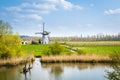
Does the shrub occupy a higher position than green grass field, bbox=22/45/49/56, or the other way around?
the shrub

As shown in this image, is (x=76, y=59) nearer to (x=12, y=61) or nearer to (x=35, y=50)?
(x=12, y=61)

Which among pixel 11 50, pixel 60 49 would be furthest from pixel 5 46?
pixel 60 49

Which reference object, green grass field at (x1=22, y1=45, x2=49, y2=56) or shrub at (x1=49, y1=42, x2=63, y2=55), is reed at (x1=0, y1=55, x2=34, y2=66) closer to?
shrub at (x1=49, y1=42, x2=63, y2=55)

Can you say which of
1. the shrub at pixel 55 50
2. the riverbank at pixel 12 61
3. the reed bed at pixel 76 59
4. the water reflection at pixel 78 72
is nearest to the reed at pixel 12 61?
the riverbank at pixel 12 61

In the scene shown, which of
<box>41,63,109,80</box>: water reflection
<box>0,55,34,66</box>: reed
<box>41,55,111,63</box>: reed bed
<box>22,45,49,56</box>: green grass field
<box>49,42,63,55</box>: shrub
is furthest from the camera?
<box>22,45,49,56</box>: green grass field

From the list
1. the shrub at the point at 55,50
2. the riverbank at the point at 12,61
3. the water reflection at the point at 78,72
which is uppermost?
the shrub at the point at 55,50

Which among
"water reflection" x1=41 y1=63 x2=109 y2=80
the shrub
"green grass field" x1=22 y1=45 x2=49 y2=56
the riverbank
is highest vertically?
the shrub

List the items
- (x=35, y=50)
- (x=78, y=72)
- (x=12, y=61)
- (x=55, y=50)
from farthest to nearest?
(x=35, y=50) < (x=55, y=50) < (x=12, y=61) < (x=78, y=72)

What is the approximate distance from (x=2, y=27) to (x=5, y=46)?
3021mm

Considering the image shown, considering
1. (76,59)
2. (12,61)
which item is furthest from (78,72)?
(12,61)

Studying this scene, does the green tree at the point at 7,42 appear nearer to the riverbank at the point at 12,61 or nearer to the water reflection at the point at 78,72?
the riverbank at the point at 12,61

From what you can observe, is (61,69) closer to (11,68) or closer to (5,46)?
(11,68)

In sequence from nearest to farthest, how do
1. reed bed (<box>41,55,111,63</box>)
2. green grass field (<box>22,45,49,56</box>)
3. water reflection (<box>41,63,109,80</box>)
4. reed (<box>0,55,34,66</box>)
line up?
water reflection (<box>41,63,109,80</box>) → reed (<box>0,55,34,66</box>) → reed bed (<box>41,55,111,63</box>) → green grass field (<box>22,45,49,56</box>)

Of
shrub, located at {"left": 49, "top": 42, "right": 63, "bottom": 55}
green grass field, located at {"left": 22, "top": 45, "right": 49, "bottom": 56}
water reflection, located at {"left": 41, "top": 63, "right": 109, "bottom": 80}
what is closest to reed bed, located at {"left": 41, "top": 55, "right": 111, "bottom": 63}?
water reflection, located at {"left": 41, "top": 63, "right": 109, "bottom": 80}
